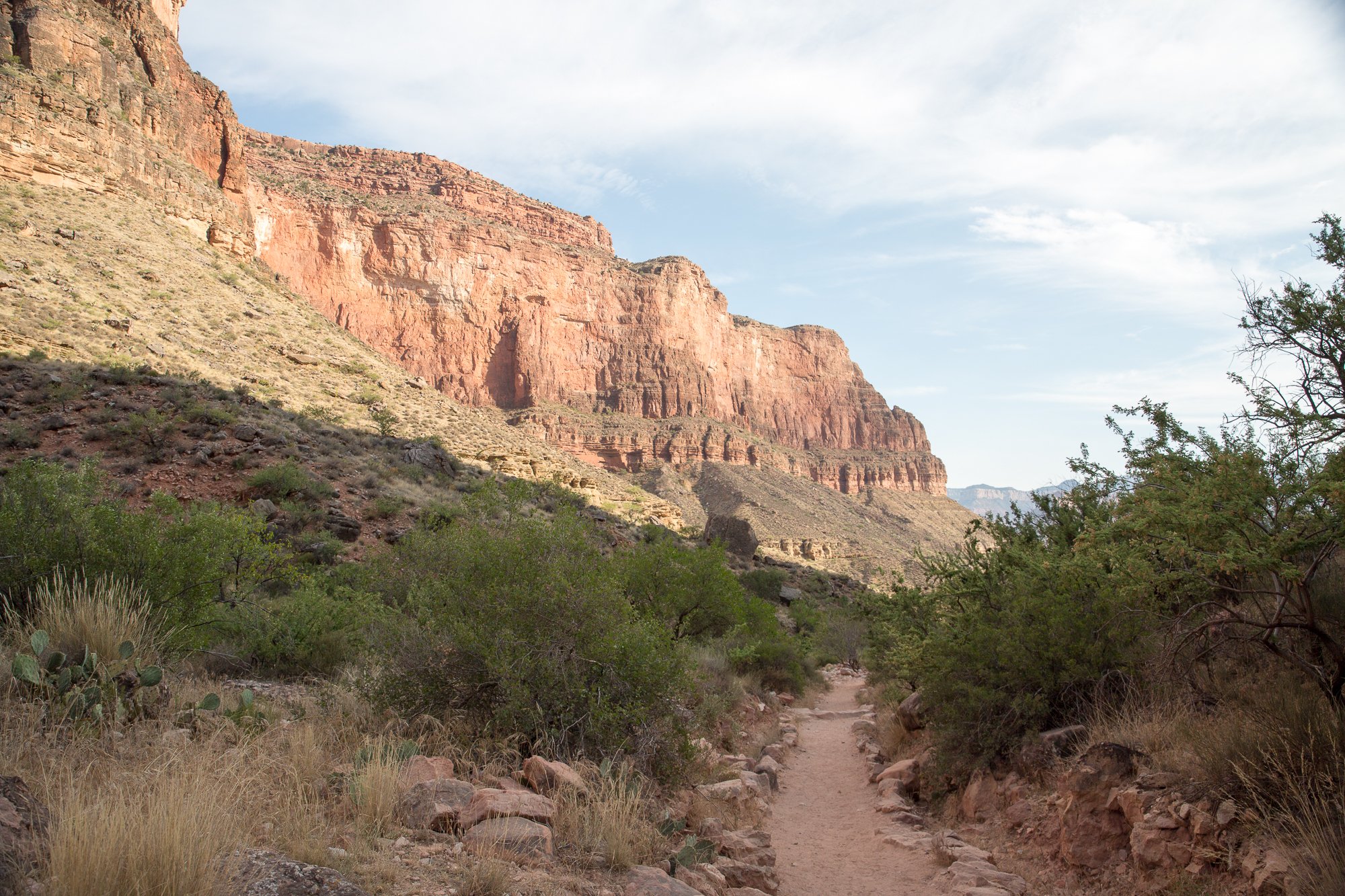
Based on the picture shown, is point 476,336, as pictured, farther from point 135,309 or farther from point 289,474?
point 289,474

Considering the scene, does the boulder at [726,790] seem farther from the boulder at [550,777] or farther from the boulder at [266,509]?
the boulder at [266,509]

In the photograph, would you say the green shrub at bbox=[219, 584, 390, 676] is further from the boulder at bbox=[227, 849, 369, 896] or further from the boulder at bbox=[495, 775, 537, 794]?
the boulder at bbox=[227, 849, 369, 896]

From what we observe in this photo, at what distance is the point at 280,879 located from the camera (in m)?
2.85

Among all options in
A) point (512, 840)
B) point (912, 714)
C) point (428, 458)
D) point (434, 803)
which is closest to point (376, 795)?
point (434, 803)

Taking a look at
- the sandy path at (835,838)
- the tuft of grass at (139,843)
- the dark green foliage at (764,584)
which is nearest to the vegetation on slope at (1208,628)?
the sandy path at (835,838)

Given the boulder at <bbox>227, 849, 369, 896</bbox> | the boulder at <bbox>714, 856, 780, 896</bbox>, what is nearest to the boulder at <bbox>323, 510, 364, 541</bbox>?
the boulder at <bbox>714, 856, 780, 896</bbox>

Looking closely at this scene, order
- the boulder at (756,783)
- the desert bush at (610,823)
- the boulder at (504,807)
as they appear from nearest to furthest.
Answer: the boulder at (504,807) → the desert bush at (610,823) → the boulder at (756,783)

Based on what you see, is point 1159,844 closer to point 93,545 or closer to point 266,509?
point 93,545

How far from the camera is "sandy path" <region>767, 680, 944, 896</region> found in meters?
6.43

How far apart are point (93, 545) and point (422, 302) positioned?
7497 centimetres

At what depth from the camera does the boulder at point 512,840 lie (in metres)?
3.67

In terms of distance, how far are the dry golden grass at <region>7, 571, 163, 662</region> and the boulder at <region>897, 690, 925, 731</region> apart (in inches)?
395

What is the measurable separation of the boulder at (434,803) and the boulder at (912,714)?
27.6 ft

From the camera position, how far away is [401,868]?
337cm
